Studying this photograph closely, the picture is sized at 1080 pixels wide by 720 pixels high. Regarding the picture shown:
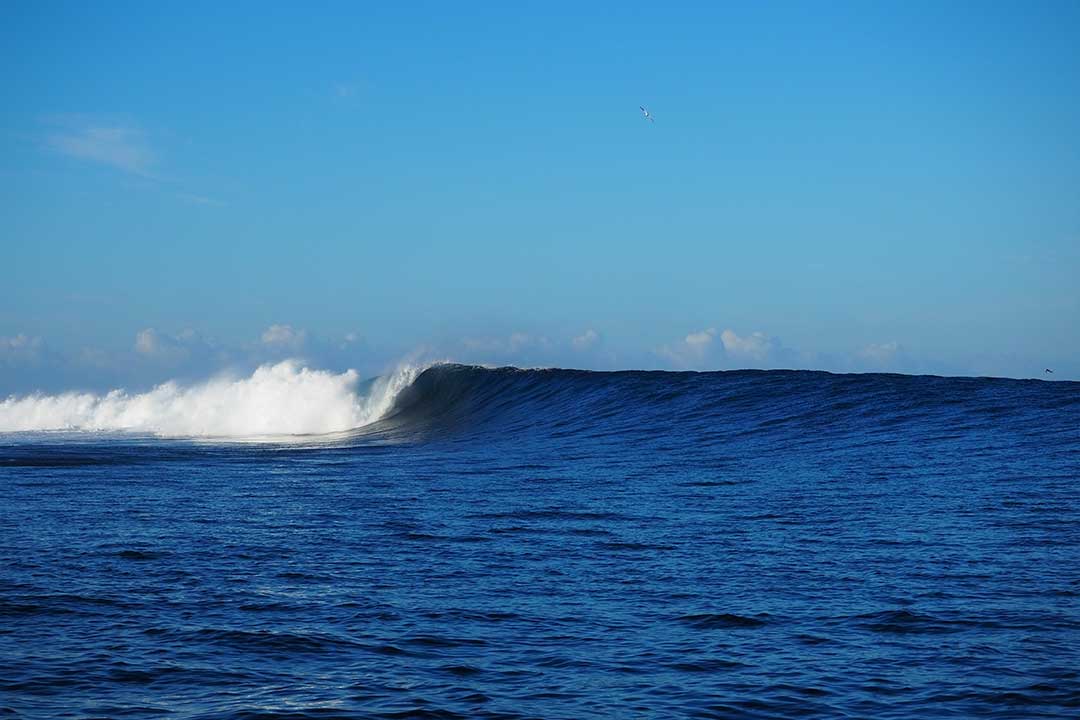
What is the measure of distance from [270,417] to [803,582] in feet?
98.5

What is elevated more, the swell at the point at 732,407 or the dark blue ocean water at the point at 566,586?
the swell at the point at 732,407

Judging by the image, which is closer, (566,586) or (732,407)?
(566,586)

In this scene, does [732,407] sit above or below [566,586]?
above

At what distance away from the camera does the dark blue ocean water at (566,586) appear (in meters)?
5.23

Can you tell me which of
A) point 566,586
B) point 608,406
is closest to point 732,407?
point 608,406

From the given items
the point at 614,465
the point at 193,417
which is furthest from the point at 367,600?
the point at 193,417

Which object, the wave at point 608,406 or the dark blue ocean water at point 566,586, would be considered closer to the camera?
the dark blue ocean water at point 566,586

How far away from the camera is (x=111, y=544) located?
9461mm

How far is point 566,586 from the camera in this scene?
7637 millimetres

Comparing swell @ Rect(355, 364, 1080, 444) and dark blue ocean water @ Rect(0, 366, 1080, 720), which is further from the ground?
swell @ Rect(355, 364, 1080, 444)

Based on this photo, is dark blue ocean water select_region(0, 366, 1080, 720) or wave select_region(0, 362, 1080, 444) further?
wave select_region(0, 362, 1080, 444)

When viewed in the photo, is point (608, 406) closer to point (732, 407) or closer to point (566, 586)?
point (732, 407)

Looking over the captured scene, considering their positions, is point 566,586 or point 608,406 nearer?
point 566,586

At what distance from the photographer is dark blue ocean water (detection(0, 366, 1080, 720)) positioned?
5.23 m
